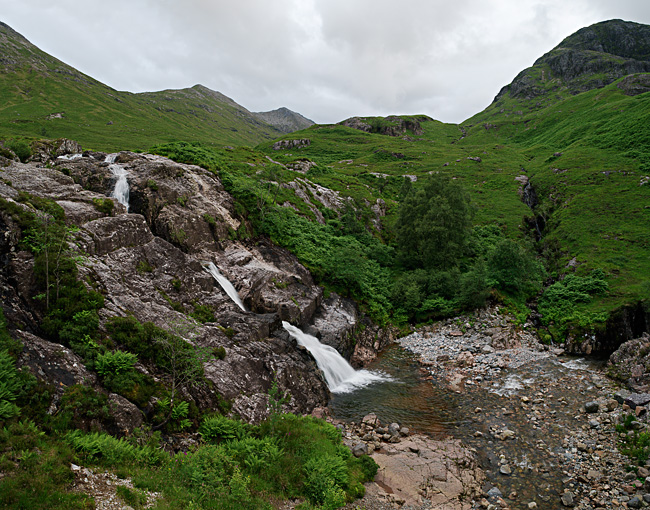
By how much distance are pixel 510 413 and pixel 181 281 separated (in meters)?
25.5

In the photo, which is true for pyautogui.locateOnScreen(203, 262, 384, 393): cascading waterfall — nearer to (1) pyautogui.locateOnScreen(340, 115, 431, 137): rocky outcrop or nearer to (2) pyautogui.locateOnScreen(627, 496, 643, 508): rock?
(2) pyautogui.locateOnScreen(627, 496, 643, 508): rock

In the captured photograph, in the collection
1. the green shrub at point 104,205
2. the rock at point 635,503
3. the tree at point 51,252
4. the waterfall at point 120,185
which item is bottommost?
the rock at point 635,503

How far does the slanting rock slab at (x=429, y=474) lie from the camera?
14.2 metres

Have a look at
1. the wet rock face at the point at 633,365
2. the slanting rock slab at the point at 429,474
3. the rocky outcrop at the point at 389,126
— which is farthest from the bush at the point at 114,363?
the rocky outcrop at the point at 389,126

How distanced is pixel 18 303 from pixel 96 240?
7.77 meters

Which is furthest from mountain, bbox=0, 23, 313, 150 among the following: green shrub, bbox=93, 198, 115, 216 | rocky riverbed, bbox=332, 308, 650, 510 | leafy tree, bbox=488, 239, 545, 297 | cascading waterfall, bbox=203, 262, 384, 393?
rocky riverbed, bbox=332, 308, 650, 510

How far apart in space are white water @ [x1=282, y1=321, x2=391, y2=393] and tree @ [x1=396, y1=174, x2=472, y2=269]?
2181 centimetres

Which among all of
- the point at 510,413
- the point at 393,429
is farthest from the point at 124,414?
the point at 510,413

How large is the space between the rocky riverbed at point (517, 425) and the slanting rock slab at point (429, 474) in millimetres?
65

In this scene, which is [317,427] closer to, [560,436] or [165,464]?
[165,464]

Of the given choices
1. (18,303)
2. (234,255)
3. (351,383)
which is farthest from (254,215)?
(18,303)

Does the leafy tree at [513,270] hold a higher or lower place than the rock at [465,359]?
higher

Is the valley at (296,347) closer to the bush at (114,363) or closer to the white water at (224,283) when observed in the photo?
the bush at (114,363)

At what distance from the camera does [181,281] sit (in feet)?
81.2
